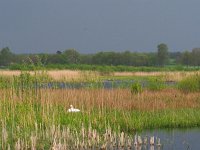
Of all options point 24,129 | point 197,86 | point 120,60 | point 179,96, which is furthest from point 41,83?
point 120,60

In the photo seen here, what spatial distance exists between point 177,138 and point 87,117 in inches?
109

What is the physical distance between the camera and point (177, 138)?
1309cm

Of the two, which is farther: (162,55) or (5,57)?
(162,55)

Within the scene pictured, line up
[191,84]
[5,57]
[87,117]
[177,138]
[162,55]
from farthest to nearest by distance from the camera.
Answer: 1. [162,55]
2. [5,57]
3. [191,84]
4. [87,117]
5. [177,138]

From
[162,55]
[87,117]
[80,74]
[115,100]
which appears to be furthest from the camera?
[162,55]

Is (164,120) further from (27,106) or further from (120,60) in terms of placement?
(120,60)

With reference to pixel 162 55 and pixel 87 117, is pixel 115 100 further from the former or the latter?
pixel 162 55

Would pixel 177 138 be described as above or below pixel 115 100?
below

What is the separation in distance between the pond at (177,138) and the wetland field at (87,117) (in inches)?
1.1

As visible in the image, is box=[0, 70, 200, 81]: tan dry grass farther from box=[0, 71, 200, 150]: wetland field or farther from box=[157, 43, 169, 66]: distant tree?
box=[157, 43, 169, 66]: distant tree

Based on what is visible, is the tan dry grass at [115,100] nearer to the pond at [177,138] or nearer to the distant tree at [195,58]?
the pond at [177,138]

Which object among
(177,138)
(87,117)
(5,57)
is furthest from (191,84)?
(5,57)

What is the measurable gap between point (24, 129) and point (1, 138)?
2.91ft

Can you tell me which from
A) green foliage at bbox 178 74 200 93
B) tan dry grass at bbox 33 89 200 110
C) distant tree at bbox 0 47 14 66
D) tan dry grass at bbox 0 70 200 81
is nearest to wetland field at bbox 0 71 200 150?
tan dry grass at bbox 33 89 200 110
